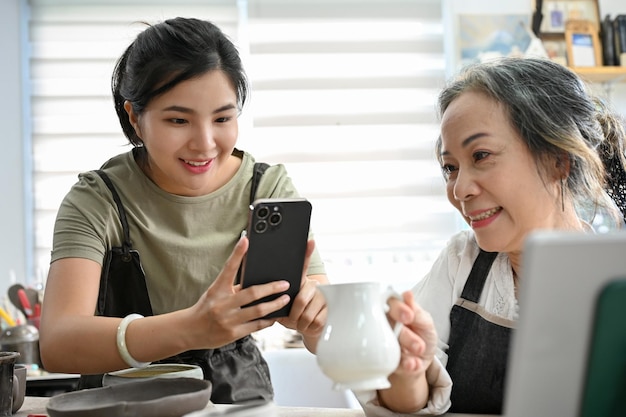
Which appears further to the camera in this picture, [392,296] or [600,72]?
[600,72]

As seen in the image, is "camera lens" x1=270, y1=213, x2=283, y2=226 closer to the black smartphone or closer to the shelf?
the black smartphone

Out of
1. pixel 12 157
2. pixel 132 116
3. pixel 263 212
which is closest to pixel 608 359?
pixel 263 212

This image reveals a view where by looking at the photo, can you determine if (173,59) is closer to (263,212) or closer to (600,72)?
(263,212)

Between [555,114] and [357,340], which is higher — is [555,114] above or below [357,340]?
above

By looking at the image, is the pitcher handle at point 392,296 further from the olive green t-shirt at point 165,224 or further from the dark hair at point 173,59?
the dark hair at point 173,59

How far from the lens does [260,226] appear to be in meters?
1.22

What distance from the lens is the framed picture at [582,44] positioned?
3.59 meters

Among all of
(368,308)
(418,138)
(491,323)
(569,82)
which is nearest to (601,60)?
(418,138)

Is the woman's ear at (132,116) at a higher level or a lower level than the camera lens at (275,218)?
higher

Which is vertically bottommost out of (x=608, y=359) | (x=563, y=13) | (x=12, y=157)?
(x=608, y=359)

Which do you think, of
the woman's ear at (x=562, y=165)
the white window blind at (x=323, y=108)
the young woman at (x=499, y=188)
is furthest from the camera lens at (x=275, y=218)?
the white window blind at (x=323, y=108)

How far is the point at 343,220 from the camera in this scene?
367 cm

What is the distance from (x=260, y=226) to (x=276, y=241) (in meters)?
0.05

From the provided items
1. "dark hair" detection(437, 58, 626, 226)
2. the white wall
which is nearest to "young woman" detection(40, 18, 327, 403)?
"dark hair" detection(437, 58, 626, 226)
